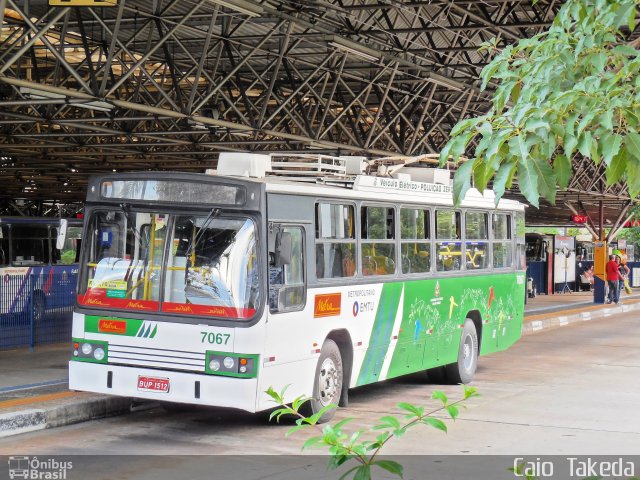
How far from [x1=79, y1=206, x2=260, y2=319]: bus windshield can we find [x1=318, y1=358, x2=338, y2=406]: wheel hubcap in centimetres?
165

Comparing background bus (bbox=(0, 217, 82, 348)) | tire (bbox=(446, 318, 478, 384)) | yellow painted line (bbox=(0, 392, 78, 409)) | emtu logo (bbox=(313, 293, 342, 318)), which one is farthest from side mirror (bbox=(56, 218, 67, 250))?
emtu logo (bbox=(313, 293, 342, 318))

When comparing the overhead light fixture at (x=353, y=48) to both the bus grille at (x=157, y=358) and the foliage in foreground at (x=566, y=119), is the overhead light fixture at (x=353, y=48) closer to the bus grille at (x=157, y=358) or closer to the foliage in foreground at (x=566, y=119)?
the bus grille at (x=157, y=358)

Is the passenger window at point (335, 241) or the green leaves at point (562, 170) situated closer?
the green leaves at point (562, 170)

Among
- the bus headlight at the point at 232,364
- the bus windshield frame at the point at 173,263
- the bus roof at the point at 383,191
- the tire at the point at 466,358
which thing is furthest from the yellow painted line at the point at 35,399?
the tire at the point at 466,358

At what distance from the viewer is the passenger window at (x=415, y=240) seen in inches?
558

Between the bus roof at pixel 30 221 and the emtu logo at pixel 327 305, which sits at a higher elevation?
the bus roof at pixel 30 221

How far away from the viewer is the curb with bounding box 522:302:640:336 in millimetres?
26294

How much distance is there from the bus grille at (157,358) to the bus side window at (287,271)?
0.95m

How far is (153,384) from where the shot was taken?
36.0ft

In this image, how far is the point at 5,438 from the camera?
10945 millimetres

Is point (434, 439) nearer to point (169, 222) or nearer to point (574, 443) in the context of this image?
point (574, 443)

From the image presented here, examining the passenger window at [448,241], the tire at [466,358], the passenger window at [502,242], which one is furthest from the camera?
the passenger window at [502,242]

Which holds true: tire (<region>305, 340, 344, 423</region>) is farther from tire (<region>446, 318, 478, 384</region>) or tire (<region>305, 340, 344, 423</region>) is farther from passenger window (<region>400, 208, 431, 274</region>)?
tire (<region>446, 318, 478, 384</region>)

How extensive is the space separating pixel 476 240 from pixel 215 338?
22.0ft
